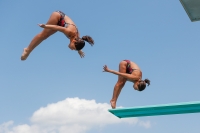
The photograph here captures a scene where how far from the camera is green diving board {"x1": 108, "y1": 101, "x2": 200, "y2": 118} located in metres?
7.35

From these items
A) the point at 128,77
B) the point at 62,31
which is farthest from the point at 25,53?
the point at 128,77

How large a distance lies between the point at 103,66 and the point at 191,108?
239cm

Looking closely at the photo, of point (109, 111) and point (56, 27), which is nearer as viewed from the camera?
point (56, 27)

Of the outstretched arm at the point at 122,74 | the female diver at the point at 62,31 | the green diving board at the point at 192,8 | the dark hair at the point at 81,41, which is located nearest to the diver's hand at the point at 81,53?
the female diver at the point at 62,31

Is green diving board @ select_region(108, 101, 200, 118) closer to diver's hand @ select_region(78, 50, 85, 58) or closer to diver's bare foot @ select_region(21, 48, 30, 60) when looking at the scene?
diver's hand @ select_region(78, 50, 85, 58)

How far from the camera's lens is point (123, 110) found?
26.1 feet

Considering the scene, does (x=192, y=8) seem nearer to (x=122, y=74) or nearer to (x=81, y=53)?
(x=122, y=74)

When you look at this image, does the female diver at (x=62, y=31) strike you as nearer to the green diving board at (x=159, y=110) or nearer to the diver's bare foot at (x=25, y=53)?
the diver's bare foot at (x=25, y=53)

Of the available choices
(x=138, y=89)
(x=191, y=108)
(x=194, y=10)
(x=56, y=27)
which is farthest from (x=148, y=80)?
(x=56, y=27)

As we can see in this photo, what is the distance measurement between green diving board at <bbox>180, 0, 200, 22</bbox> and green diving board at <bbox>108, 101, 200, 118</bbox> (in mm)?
1933

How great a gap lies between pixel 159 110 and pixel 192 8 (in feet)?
8.21

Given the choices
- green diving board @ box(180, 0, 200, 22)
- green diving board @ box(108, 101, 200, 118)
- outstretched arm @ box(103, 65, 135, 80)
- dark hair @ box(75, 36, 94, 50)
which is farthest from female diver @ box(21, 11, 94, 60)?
green diving board @ box(180, 0, 200, 22)

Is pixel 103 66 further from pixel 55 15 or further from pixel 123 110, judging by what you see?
pixel 55 15

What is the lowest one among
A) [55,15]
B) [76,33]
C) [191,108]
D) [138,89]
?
[191,108]
